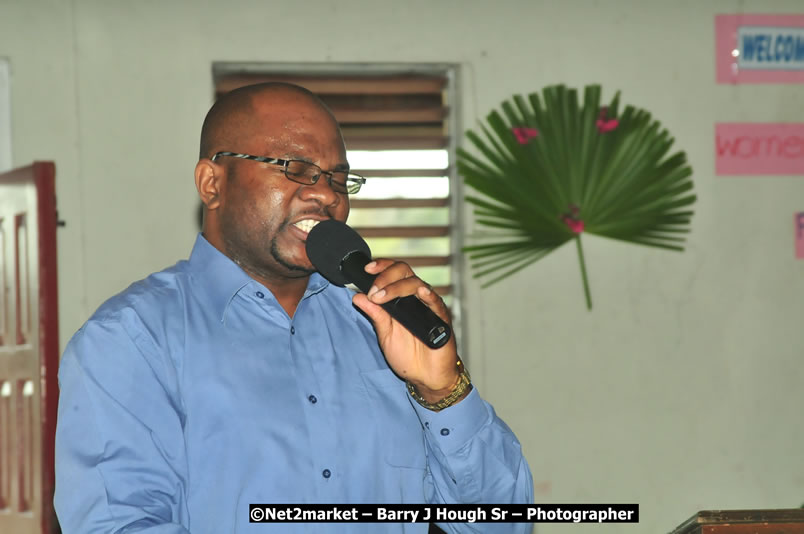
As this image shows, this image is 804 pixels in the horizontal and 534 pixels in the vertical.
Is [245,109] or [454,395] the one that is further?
[245,109]

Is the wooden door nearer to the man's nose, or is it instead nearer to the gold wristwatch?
the man's nose

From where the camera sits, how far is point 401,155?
4.23 metres

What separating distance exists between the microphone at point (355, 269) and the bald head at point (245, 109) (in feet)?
0.75

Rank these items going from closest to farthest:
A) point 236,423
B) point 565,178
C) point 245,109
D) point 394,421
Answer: point 236,423 < point 394,421 < point 245,109 < point 565,178

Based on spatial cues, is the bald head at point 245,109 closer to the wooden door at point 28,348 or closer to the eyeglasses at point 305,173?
the eyeglasses at point 305,173

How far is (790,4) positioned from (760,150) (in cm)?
70

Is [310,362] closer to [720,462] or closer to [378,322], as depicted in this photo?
[378,322]

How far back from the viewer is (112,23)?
4.00 meters

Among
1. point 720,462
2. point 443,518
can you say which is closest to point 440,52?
point 720,462

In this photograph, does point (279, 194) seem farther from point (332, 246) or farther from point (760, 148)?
point (760, 148)

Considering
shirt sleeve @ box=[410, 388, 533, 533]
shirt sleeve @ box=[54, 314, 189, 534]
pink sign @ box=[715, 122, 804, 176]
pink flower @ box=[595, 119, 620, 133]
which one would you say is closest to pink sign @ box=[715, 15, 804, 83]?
pink sign @ box=[715, 122, 804, 176]

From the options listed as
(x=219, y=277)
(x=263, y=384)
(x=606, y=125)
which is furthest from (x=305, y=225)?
(x=606, y=125)

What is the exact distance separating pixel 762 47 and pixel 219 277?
3.56m

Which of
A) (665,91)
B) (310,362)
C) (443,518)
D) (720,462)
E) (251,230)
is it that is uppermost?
(665,91)
